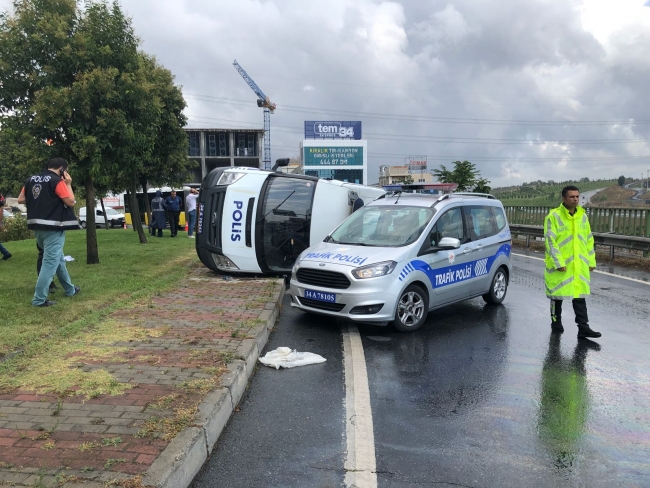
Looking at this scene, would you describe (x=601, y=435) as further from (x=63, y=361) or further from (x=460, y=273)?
(x=63, y=361)

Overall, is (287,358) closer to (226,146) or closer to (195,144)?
(226,146)

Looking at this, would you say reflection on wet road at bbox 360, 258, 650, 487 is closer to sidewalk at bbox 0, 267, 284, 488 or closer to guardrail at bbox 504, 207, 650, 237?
sidewalk at bbox 0, 267, 284, 488

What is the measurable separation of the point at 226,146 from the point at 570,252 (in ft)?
267

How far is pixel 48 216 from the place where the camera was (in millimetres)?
Result: 6805

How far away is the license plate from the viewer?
6473mm

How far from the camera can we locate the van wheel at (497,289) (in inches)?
326

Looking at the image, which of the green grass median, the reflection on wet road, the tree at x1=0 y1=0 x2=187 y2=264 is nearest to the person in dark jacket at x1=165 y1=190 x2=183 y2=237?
the green grass median

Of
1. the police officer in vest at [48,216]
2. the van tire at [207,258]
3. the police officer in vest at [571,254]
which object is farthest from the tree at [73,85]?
the police officer in vest at [571,254]

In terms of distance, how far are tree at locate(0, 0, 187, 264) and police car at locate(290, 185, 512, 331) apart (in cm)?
559

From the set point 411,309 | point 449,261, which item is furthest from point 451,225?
point 411,309

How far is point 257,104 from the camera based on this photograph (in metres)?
139

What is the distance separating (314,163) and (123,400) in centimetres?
8849

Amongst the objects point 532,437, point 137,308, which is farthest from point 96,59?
point 532,437

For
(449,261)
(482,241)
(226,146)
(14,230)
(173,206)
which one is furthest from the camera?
(226,146)
